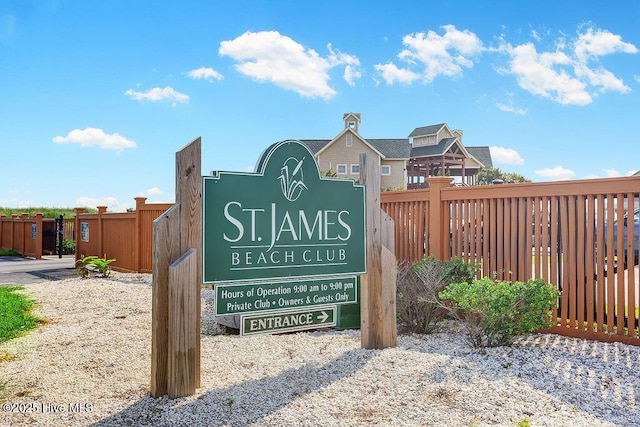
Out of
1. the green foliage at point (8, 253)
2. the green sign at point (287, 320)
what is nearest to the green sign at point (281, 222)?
the green sign at point (287, 320)

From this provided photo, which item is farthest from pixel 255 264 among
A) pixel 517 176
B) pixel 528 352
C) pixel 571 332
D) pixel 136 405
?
pixel 517 176

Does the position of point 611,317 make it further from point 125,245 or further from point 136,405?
point 125,245

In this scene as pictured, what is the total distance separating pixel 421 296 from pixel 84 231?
14.2 meters

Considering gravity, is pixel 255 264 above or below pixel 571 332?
above

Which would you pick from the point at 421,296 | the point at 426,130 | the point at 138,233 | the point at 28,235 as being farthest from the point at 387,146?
the point at 421,296

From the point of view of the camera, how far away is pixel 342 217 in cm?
543

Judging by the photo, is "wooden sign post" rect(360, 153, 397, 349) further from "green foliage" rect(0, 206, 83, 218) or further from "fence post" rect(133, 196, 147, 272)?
"green foliage" rect(0, 206, 83, 218)

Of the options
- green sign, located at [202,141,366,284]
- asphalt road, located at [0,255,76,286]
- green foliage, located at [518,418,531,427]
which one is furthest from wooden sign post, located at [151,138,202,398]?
asphalt road, located at [0,255,76,286]

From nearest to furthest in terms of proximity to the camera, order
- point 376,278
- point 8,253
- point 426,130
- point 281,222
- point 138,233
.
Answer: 1. point 281,222
2. point 376,278
3. point 138,233
4. point 8,253
5. point 426,130

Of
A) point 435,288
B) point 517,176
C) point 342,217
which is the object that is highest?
point 517,176

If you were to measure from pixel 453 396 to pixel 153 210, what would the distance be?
11.1 meters

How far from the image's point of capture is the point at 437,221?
26.8 feet

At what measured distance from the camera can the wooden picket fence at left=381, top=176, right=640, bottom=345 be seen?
6.34 metres

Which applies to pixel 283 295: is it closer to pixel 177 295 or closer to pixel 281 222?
pixel 281 222
